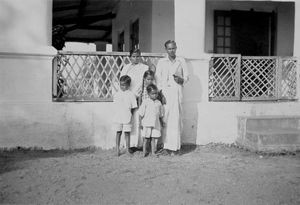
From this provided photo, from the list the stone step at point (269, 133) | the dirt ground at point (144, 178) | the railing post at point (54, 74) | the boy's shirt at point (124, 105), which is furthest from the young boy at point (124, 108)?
the stone step at point (269, 133)

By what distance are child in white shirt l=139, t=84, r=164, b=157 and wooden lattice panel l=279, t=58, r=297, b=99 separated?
9.58 feet

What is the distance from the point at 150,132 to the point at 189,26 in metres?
2.14

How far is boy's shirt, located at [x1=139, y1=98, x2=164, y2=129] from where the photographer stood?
21.9 ft

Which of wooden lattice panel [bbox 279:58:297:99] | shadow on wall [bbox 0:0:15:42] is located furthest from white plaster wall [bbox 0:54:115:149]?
wooden lattice panel [bbox 279:58:297:99]

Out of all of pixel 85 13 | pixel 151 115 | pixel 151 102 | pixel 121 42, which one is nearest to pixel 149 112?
pixel 151 115

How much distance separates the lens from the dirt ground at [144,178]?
4.55m

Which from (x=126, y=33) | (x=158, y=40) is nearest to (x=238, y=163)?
(x=158, y=40)

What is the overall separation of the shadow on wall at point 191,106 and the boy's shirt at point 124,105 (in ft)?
4.01

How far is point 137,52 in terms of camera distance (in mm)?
6941

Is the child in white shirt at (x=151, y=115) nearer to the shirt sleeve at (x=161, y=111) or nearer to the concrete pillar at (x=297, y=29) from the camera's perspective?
the shirt sleeve at (x=161, y=111)

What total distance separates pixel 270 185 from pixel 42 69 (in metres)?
4.06

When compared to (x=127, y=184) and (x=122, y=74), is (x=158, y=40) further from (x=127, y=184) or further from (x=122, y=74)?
(x=127, y=184)

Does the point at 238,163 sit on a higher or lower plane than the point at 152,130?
lower

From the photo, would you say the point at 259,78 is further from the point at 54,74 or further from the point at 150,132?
the point at 54,74
